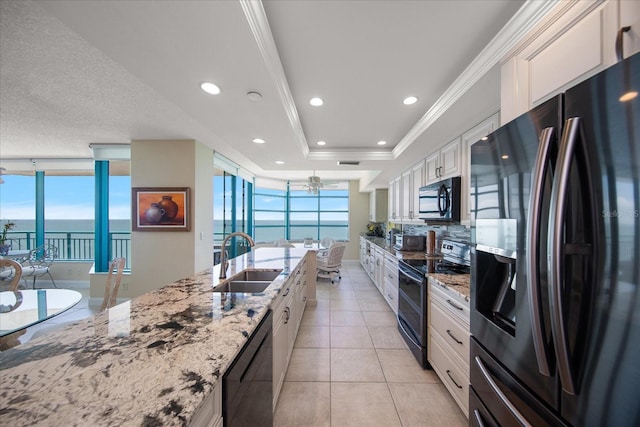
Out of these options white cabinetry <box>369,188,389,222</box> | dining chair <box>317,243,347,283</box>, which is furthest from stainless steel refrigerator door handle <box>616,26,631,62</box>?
white cabinetry <box>369,188,389,222</box>

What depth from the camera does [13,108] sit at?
2520mm

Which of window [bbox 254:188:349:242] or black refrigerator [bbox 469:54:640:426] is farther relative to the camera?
window [bbox 254:188:349:242]

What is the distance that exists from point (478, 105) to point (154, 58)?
2352mm

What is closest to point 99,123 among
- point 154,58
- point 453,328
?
point 154,58

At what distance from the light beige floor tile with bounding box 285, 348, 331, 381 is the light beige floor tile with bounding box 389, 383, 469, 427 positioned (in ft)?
2.00

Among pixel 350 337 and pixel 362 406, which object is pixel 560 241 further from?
pixel 350 337

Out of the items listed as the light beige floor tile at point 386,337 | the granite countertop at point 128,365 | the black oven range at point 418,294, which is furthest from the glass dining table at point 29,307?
the black oven range at point 418,294

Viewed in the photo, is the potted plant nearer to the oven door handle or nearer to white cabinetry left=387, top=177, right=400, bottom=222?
the oven door handle

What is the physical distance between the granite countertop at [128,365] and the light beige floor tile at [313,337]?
5.23 ft

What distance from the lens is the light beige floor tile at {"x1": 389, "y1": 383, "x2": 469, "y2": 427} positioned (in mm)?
1589

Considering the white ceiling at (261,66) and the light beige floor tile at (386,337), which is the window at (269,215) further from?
the light beige floor tile at (386,337)

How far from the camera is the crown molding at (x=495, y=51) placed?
3.52 feet

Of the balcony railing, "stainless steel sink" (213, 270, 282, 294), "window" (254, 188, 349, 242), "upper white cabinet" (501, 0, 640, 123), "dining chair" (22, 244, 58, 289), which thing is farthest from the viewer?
"window" (254, 188, 349, 242)

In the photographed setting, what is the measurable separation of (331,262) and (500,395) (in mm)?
3918
